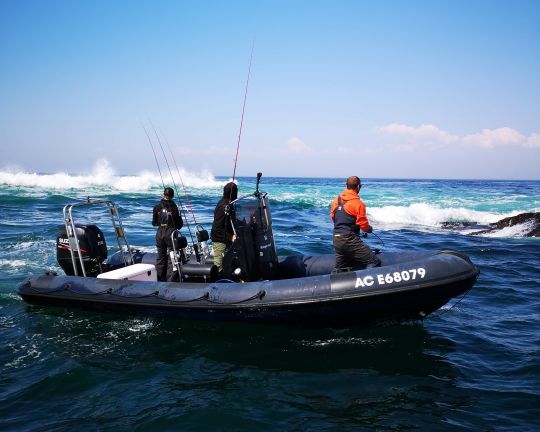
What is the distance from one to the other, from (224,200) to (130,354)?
215 cm

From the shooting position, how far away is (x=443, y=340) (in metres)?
5.39

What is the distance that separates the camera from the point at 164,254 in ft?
21.2

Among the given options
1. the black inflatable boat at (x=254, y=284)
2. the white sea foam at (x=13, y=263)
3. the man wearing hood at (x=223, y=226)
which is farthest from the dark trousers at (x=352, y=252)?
the white sea foam at (x=13, y=263)

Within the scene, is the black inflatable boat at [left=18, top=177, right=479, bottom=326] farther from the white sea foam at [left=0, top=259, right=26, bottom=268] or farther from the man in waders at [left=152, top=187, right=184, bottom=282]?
the white sea foam at [left=0, top=259, right=26, bottom=268]

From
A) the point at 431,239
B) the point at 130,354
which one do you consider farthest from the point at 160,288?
the point at 431,239

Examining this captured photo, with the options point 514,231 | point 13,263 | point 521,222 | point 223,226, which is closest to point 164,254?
point 223,226

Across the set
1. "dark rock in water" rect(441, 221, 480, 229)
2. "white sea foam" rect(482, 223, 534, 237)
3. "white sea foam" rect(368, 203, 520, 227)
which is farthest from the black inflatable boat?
"white sea foam" rect(368, 203, 520, 227)

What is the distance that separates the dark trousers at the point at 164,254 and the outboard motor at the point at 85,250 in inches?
39.4

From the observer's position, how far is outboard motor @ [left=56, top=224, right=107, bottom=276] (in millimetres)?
6566

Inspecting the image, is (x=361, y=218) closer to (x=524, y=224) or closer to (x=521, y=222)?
Result: (x=524, y=224)

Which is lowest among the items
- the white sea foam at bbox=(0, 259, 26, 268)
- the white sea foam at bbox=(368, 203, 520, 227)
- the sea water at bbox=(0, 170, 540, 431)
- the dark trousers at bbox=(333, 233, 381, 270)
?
the sea water at bbox=(0, 170, 540, 431)

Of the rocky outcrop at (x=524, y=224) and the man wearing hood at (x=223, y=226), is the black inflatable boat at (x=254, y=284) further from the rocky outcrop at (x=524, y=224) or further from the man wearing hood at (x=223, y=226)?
the rocky outcrop at (x=524, y=224)

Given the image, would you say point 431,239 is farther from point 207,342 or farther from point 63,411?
point 63,411

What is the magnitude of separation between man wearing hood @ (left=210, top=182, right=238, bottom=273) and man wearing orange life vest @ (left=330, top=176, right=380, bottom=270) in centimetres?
133
